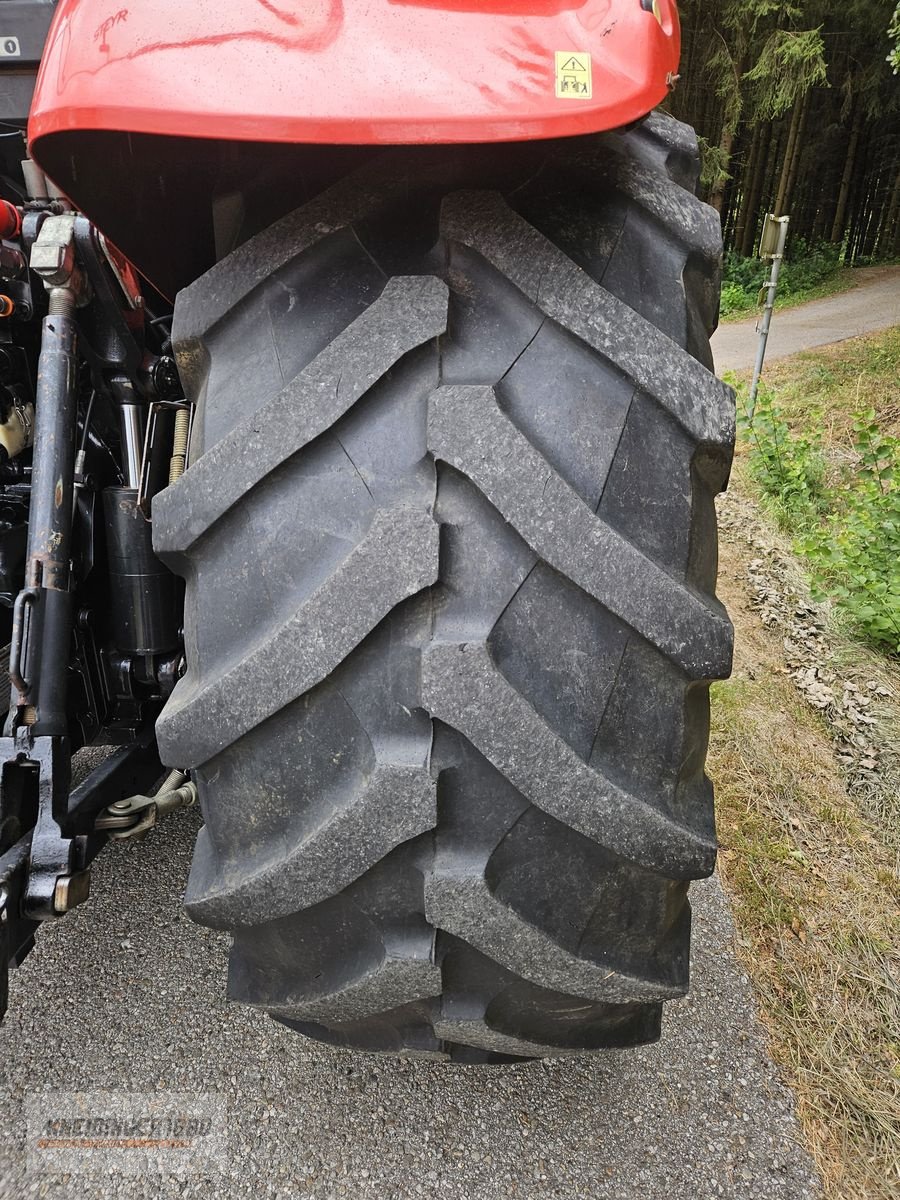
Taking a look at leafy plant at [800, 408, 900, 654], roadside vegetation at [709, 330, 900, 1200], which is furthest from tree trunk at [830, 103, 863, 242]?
leafy plant at [800, 408, 900, 654]

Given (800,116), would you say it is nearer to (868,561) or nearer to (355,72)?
(868,561)

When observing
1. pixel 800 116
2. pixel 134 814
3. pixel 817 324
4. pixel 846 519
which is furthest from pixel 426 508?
pixel 800 116

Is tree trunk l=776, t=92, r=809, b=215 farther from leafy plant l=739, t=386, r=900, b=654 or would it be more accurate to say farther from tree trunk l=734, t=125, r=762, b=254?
leafy plant l=739, t=386, r=900, b=654

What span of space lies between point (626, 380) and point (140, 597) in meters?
0.80

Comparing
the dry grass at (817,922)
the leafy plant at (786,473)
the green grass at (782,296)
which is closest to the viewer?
the dry grass at (817,922)

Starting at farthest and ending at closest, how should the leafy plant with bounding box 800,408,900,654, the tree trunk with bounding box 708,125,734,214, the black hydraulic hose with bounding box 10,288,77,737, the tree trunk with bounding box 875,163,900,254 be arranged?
1. the tree trunk with bounding box 875,163,900,254
2. the tree trunk with bounding box 708,125,734,214
3. the leafy plant with bounding box 800,408,900,654
4. the black hydraulic hose with bounding box 10,288,77,737

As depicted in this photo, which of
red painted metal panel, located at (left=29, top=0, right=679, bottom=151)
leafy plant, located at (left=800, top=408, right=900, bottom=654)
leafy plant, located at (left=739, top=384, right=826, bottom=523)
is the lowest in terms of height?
leafy plant, located at (left=739, top=384, right=826, bottom=523)

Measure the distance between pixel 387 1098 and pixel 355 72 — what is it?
1394 mm

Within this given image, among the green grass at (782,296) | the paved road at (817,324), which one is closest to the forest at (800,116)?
the green grass at (782,296)

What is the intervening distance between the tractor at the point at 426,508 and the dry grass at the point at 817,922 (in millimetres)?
568

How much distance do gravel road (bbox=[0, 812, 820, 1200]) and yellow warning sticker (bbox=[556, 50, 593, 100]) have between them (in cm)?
139

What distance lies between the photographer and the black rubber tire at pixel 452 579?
88 cm

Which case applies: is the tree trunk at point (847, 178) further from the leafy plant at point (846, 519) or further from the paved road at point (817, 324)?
the leafy plant at point (846, 519)

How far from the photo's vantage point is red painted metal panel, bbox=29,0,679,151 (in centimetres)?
81
